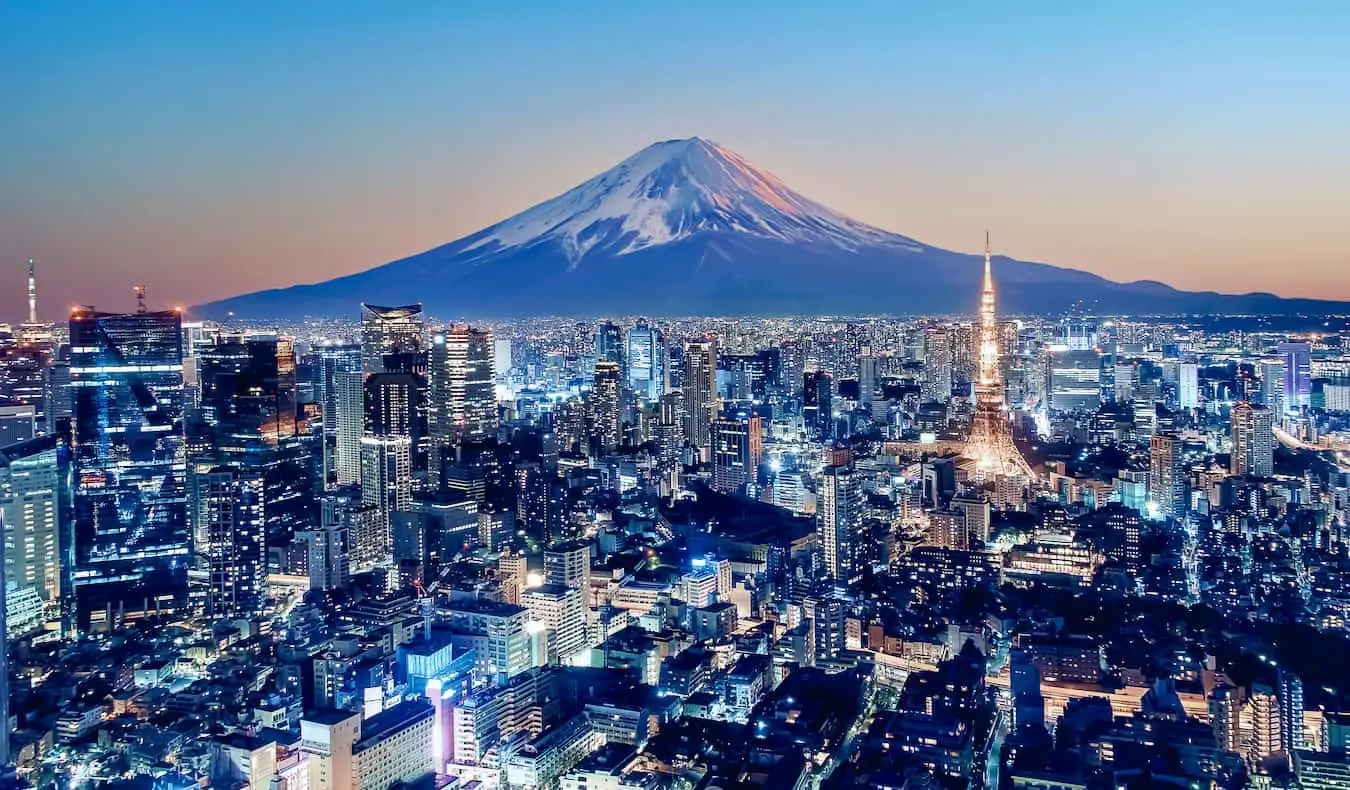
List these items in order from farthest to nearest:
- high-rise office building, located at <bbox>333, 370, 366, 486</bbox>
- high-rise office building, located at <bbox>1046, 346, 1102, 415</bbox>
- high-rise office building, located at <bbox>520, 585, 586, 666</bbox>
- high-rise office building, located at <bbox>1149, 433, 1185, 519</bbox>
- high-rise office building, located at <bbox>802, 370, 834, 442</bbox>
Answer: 1. high-rise office building, located at <bbox>1046, 346, 1102, 415</bbox>
2. high-rise office building, located at <bbox>802, 370, 834, 442</bbox>
3. high-rise office building, located at <bbox>333, 370, 366, 486</bbox>
4. high-rise office building, located at <bbox>1149, 433, 1185, 519</bbox>
5. high-rise office building, located at <bbox>520, 585, 586, 666</bbox>

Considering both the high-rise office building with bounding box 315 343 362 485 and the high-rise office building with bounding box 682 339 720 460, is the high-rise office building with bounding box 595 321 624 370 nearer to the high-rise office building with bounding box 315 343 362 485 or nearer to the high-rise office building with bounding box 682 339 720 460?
the high-rise office building with bounding box 682 339 720 460

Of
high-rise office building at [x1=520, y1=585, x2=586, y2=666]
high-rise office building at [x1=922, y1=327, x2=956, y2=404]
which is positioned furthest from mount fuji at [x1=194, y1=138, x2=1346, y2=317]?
high-rise office building at [x1=520, y1=585, x2=586, y2=666]

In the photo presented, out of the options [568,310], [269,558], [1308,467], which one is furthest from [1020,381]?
[269,558]

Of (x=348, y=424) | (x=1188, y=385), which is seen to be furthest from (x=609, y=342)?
(x=1188, y=385)

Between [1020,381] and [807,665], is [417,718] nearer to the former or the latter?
[807,665]

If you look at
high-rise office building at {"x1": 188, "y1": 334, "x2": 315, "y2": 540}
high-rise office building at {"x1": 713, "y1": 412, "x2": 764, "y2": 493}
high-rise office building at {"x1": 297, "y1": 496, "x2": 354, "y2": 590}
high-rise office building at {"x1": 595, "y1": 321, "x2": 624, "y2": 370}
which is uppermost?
high-rise office building at {"x1": 595, "y1": 321, "x2": 624, "y2": 370}

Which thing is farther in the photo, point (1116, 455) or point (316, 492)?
point (1116, 455)
